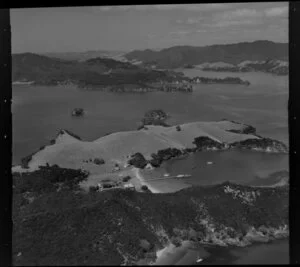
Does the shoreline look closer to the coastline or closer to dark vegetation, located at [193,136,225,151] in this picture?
the coastline

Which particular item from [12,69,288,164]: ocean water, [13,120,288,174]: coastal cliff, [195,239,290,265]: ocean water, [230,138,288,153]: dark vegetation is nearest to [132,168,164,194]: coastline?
[13,120,288,174]: coastal cliff

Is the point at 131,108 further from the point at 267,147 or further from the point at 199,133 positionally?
the point at 267,147

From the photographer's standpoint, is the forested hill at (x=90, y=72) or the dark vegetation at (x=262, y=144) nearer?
the dark vegetation at (x=262, y=144)

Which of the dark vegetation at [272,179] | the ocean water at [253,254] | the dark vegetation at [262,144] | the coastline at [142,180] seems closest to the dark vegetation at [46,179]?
the coastline at [142,180]

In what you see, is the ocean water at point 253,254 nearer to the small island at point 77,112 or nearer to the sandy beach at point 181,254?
the sandy beach at point 181,254

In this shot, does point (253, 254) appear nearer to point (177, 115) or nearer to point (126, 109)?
point (177, 115)

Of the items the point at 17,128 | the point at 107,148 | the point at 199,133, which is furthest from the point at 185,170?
the point at 17,128

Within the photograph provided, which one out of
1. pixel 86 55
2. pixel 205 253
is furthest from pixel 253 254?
pixel 86 55

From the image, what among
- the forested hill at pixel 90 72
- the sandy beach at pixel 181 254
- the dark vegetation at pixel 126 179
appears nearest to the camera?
the sandy beach at pixel 181 254
